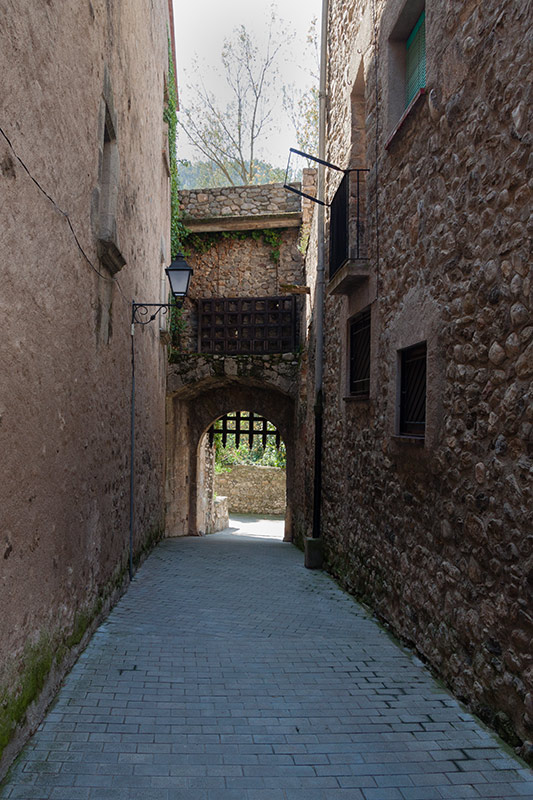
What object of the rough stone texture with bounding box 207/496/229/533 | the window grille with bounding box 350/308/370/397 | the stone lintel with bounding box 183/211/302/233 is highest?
the stone lintel with bounding box 183/211/302/233

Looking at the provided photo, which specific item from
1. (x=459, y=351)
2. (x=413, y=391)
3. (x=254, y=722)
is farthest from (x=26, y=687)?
(x=413, y=391)

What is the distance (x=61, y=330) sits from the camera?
130 inches

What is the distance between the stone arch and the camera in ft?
41.0

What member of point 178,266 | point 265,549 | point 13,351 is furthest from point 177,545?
point 13,351

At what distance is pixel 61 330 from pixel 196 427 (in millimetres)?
10097

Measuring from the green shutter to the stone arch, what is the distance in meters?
7.67

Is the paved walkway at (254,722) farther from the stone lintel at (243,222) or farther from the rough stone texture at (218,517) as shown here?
the rough stone texture at (218,517)

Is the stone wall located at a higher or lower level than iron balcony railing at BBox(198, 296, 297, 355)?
higher

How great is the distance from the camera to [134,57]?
6.02 meters

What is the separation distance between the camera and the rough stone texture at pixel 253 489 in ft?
78.2

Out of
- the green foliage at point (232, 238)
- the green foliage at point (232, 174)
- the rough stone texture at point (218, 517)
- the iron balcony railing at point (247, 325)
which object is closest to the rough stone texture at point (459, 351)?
the iron balcony railing at point (247, 325)

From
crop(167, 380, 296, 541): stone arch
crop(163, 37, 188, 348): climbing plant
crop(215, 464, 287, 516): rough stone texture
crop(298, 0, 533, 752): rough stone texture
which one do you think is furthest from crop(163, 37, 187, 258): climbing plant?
crop(215, 464, 287, 516): rough stone texture

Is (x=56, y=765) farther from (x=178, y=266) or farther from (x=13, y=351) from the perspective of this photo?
(x=178, y=266)

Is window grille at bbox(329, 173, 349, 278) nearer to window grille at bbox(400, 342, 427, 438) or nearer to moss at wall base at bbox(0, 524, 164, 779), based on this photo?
window grille at bbox(400, 342, 427, 438)
